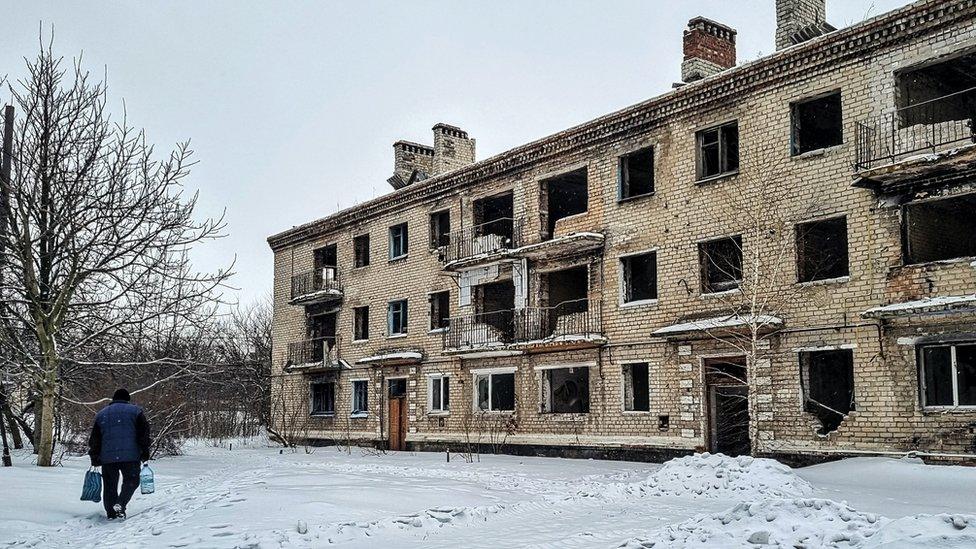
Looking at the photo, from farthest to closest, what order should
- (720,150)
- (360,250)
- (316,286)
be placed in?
(316,286), (360,250), (720,150)

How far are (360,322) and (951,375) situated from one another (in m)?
22.0

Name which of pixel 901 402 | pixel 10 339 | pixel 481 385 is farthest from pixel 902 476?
pixel 10 339

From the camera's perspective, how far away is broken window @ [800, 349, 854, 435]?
18.8 m

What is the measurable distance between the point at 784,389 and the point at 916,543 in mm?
12489

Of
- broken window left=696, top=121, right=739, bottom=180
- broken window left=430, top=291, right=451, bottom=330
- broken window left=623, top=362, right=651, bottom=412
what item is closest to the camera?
broken window left=696, top=121, right=739, bottom=180

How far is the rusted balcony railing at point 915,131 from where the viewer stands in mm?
16406

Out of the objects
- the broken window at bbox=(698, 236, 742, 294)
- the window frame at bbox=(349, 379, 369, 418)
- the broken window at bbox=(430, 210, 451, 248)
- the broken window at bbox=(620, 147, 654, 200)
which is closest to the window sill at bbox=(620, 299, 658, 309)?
the broken window at bbox=(698, 236, 742, 294)

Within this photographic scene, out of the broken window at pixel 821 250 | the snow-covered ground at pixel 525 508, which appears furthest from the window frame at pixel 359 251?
the broken window at pixel 821 250

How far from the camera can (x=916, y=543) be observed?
6.79 m

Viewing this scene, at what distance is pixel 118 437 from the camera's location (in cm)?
1090

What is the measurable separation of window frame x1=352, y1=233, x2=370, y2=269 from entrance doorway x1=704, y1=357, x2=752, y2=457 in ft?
55.5

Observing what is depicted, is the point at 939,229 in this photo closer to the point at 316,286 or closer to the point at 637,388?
the point at 637,388

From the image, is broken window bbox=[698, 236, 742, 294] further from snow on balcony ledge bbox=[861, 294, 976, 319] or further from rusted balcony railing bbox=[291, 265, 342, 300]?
rusted balcony railing bbox=[291, 265, 342, 300]

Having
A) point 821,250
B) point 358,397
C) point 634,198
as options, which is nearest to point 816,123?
point 821,250
